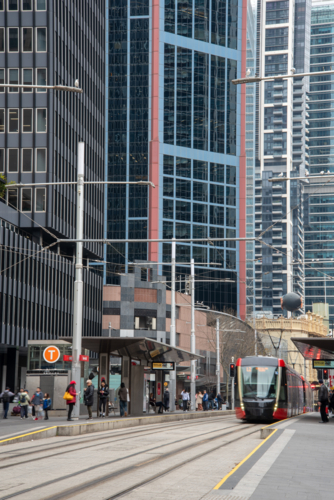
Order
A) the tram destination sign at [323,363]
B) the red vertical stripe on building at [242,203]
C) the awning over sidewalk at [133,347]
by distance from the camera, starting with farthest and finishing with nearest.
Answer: the red vertical stripe on building at [242,203], the tram destination sign at [323,363], the awning over sidewalk at [133,347]

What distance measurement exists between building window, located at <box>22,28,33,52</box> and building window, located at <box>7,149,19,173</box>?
8636 millimetres

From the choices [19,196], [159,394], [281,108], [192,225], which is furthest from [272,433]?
[281,108]

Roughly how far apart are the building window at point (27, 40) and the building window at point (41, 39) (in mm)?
666

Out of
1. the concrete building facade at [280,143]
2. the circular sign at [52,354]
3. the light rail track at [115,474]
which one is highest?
the concrete building facade at [280,143]

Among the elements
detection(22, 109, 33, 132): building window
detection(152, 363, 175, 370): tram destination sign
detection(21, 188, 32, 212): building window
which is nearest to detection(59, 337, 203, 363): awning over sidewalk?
detection(152, 363, 175, 370): tram destination sign

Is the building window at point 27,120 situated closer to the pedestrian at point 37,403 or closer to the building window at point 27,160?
the building window at point 27,160

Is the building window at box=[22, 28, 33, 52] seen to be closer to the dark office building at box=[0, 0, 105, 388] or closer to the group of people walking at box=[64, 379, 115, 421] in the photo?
the dark office building at box=[0, 0, 105, 388]

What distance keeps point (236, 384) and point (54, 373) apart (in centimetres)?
825

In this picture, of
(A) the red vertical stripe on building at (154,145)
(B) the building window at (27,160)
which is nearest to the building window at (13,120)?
(B) the building window at (27,160)

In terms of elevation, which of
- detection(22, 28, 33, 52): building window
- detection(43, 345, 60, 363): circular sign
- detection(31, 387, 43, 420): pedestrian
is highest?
detection(22, 28, 33, 52): building window

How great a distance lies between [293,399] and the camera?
119ft

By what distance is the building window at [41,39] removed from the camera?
216 ft

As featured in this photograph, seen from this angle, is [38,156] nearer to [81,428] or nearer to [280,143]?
[81,428]

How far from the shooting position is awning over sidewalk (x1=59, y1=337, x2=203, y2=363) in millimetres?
28781
